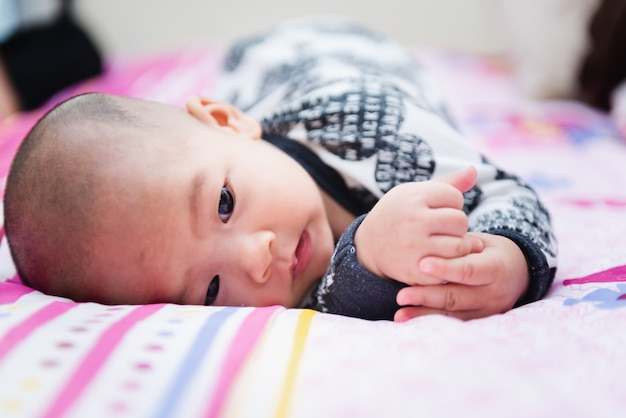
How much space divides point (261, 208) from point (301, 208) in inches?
2.4

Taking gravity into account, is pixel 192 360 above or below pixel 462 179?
below

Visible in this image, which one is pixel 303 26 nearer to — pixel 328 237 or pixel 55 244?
pixel 328 237

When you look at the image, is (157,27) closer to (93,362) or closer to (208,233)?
(208,233)

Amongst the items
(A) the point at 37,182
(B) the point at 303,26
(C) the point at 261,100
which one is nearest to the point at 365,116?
(C) the point at 261,100

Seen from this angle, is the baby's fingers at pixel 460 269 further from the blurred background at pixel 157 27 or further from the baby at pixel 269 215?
the blurred background at pixel 157 27

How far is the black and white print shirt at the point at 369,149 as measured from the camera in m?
0.73

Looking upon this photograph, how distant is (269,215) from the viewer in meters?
0.79

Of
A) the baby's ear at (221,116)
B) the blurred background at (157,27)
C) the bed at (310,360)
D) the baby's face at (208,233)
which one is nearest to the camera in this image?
the bed at (310,360)

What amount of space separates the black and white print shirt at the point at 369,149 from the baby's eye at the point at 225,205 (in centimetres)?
14

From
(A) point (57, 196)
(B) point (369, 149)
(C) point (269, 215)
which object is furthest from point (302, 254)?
(A) point (57, 196)

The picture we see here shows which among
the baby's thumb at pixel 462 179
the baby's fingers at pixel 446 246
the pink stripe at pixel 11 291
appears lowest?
the pink stripe at pixel 11 291

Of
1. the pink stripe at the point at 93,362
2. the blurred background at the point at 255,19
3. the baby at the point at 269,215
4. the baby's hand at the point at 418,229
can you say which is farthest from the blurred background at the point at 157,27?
the pink stripe at the point at 93,362

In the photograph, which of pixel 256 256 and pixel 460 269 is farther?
pixel 256 256

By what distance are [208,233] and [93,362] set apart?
0.87ft
